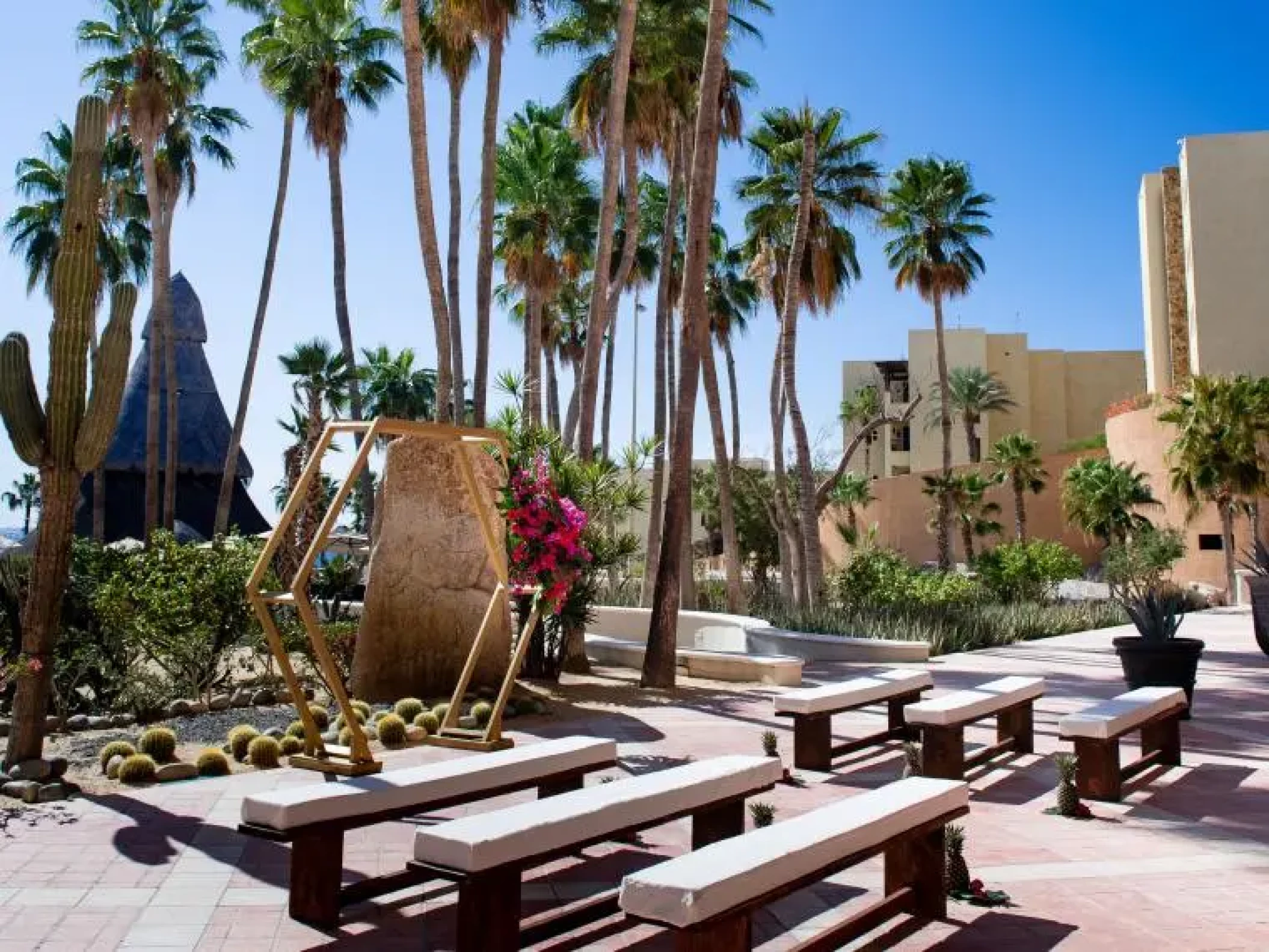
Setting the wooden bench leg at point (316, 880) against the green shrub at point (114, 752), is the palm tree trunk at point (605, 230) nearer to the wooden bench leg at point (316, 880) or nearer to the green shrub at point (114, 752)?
the green shrub at point (114, 752)

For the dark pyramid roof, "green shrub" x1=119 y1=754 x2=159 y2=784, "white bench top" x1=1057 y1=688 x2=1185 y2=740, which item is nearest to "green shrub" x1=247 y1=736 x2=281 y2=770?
"green shrub" x1=119 y1=754 x2=159 y2=784

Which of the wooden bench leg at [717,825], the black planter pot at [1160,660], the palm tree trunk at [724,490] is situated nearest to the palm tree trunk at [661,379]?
the palm tree trunk at [724,490]

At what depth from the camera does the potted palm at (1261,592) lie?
14266 mm

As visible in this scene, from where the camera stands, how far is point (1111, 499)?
36906 millimetres

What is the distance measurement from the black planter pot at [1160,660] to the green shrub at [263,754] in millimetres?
6922

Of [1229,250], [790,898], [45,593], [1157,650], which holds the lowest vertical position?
[790,898]

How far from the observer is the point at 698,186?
1298cm

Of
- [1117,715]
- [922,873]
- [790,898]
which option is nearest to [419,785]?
[790,898]

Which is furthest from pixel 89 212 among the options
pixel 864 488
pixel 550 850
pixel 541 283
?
pixel 864 488

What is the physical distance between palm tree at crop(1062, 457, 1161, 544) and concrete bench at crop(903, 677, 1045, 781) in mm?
30077

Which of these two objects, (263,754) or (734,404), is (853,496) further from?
(263,754)

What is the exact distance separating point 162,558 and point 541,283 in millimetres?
14758

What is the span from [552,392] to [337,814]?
3259 centimetres

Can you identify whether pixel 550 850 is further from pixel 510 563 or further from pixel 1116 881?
pixel 510 563
